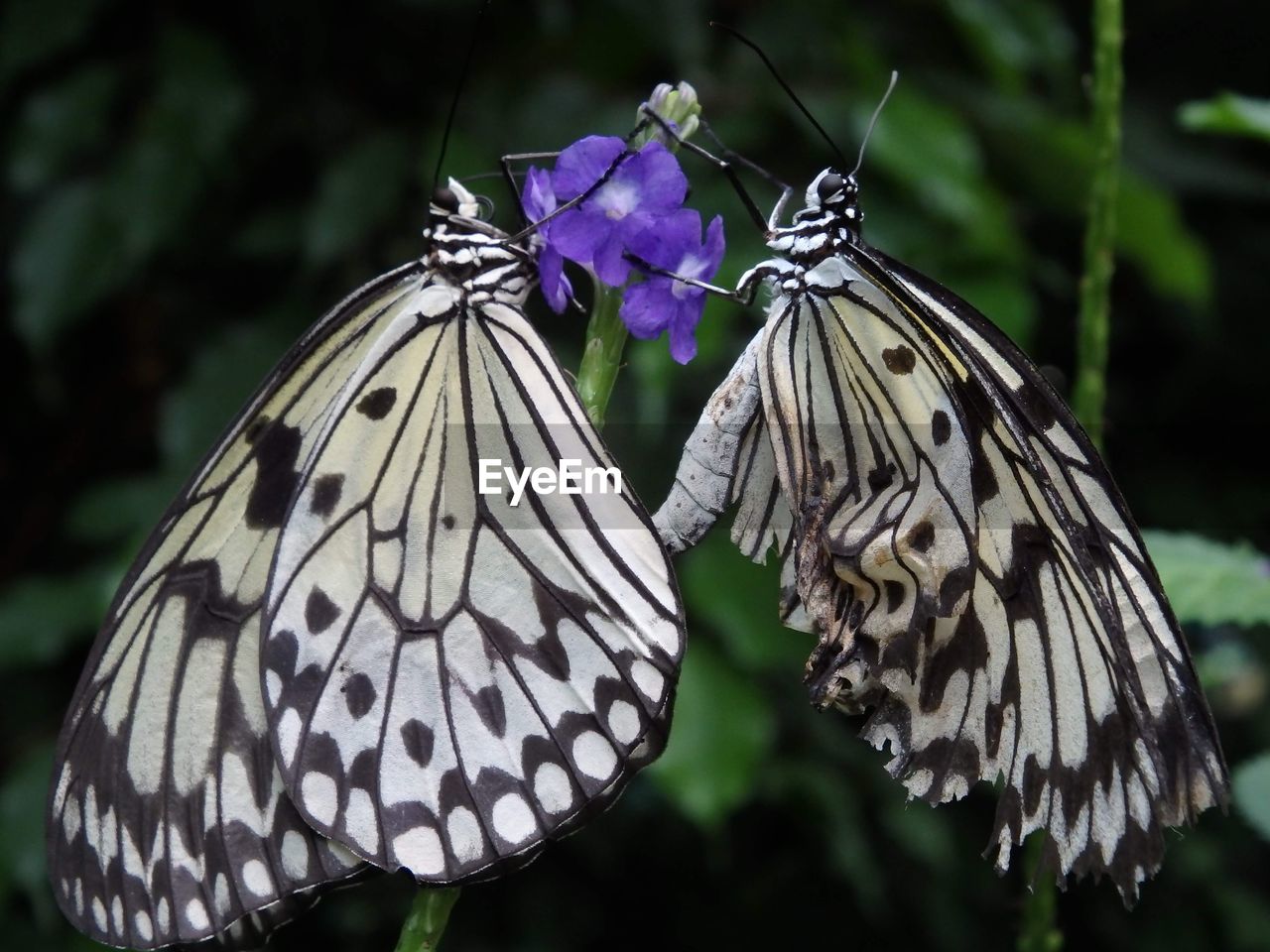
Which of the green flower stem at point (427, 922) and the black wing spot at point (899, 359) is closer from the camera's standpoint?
the green flower stem at point (427, 922)

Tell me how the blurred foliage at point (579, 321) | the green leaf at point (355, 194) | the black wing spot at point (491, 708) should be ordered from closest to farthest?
the black wing spot at point (491, 708) → the blurred foliage at point (579, 321) → the green leaf at point (355, 194)

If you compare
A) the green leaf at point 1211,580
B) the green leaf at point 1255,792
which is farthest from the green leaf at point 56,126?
the green leaf at point 1255,792

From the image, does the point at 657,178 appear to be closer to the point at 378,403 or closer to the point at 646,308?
the point at 646,308

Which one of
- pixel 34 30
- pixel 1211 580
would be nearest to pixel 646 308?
pixel 1211 580

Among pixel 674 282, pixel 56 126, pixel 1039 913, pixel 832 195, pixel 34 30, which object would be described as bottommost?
pixel 1039 913

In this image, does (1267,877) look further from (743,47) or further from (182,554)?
(182,554)

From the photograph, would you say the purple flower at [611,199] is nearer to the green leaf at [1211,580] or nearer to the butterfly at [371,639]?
the butterfly at [371,639]

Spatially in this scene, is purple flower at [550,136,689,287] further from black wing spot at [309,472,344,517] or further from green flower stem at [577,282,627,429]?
black wing spot at [309,472,344,517]
